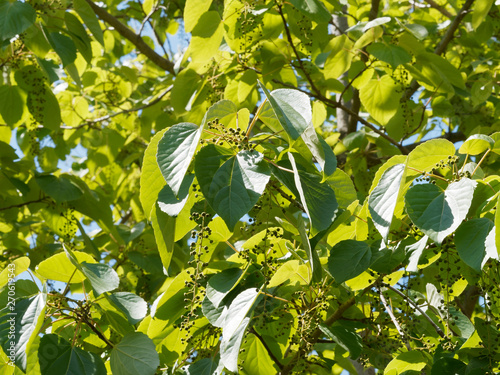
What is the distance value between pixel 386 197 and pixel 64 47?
1.71 metres

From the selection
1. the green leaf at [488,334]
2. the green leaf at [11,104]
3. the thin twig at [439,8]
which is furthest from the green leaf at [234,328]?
the thin twig at [439,8]

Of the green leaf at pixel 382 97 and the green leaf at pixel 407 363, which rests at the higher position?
the green leaf at pixel 382 97

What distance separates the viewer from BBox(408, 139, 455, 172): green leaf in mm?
1459

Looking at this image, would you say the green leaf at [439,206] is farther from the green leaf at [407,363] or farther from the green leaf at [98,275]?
the green leaf at [98,275]

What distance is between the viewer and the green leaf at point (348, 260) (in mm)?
1400

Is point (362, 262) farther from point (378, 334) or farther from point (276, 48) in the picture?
point (276, 48)

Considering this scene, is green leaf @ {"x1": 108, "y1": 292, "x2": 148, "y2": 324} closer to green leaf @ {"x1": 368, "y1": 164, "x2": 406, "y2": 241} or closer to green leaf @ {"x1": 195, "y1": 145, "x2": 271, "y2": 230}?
green leaf @ {"x1": 195, "y1": 145, "x2": 271, "y2": 230}

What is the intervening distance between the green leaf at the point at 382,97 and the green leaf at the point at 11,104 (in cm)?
176

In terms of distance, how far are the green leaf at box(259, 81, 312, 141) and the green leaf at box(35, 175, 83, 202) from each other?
1.73 m

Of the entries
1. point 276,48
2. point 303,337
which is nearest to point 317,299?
point 303,337

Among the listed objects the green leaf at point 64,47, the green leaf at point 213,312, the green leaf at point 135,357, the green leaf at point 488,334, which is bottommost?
the green leaf at point 488,334

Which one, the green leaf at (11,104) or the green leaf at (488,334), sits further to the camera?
the green leaf at (11,104)

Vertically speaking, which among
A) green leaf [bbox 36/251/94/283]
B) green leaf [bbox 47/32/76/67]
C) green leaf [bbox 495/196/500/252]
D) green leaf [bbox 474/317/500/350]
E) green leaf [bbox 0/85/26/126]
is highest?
green leaf [bbox 47/32/76/67]

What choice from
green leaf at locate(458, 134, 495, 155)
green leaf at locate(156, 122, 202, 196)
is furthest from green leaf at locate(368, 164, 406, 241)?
green leaf at locate(156, 122, 202, 196)
